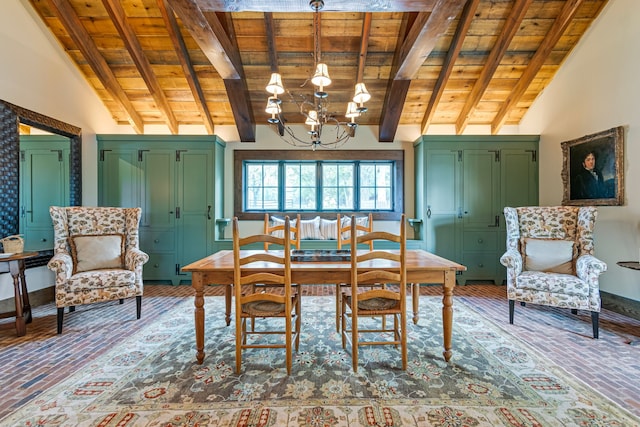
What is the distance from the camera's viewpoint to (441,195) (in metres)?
4.89

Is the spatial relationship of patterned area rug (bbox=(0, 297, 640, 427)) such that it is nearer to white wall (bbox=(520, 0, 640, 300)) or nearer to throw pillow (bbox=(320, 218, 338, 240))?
white wall (bbox=(520, 0, 640, 300))

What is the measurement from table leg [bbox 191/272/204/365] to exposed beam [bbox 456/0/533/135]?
445 centimetres

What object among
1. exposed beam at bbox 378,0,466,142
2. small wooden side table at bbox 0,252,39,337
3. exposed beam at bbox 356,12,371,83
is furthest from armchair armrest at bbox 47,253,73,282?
exposed beam at bbox 378,0,466,142

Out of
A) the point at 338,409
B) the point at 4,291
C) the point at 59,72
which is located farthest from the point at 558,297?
the point at 59,72

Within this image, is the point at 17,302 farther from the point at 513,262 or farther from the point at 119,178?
the point at 513,262

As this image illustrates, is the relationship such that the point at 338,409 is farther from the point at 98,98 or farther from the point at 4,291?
the point at 98,98

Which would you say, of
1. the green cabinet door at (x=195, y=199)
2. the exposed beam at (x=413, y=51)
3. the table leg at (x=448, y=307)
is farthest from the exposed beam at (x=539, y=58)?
the green cabinet door at (x=195, y=199)

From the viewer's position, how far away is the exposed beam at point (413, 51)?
303cm

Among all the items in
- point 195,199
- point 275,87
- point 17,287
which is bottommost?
point 17,287

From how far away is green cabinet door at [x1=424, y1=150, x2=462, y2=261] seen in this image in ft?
16.0

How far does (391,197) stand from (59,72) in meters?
5.15

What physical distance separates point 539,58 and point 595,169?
164 cm

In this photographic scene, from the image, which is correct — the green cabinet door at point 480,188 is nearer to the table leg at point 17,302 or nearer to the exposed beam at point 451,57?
the exposed beam at point 451,57

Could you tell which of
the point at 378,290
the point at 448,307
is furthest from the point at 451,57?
the point at 378,290
